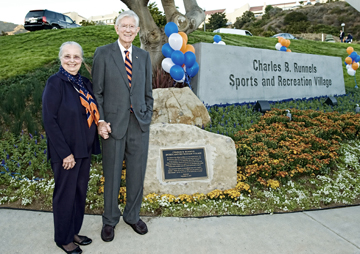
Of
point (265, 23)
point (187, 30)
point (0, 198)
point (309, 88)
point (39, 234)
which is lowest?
point (39, 234)

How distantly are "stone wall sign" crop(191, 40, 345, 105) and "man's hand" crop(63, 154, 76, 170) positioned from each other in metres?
4.85

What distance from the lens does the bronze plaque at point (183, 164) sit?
3.58m

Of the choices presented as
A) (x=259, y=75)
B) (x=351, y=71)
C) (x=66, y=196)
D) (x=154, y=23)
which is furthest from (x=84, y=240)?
(x=351, y=71)

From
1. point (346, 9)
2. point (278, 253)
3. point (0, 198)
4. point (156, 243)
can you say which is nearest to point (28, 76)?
point (0, 198)

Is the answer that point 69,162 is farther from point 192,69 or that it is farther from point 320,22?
point 320,22

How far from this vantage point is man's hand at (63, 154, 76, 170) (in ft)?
7.60

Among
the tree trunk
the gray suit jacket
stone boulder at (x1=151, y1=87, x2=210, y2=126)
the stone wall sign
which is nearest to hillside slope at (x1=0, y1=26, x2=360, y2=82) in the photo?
the tree trunk

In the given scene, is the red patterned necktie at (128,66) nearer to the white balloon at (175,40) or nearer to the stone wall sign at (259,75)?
the white balloon at (175,40)

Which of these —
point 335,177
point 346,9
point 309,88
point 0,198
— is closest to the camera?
point 0,198

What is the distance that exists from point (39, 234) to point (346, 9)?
63218 millimetres

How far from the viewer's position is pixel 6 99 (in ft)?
18.3

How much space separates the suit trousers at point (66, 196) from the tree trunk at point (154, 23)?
16.5ft

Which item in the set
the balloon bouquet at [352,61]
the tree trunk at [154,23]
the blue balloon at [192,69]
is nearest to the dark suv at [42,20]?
the tree trunk at [154,23]

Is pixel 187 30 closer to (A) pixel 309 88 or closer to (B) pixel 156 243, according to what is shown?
(A) pixel 309 88
